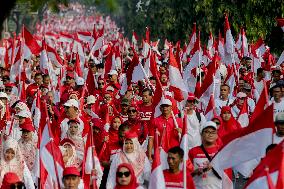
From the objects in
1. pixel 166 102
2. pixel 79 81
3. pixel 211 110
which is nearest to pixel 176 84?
pixel 211 110

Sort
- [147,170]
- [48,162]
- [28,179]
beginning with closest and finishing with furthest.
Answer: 1. [48,162]
2. [147,170]
3. [28,179]

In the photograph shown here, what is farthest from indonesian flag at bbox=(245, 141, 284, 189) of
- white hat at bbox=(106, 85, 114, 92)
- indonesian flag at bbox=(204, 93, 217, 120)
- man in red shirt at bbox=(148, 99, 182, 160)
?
white hat at bbox=(106, 85, 114, 92)

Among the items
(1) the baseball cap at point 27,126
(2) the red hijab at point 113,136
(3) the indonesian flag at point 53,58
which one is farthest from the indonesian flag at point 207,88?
(3) the indonesian flag at point 53,58

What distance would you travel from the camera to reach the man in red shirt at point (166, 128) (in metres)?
12.1

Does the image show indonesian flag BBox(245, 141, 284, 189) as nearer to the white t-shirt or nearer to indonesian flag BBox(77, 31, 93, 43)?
the white t-shirt

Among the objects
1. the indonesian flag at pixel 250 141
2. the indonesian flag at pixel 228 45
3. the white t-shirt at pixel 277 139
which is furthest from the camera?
the indonesian flag at pixel 228 45

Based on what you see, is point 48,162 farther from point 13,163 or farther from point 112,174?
point 13,163

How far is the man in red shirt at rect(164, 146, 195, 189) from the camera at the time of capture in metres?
10.4

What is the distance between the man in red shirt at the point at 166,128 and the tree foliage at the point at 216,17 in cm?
1230

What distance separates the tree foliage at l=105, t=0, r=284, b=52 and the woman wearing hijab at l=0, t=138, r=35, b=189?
45.0 ft

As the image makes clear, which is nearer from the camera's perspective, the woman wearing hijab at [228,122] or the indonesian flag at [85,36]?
the woman wearing hijab at [228,122]

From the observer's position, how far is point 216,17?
32.8 meters

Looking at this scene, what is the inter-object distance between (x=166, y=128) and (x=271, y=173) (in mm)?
3801

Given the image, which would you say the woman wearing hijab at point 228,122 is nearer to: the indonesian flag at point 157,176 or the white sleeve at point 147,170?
the white sleeve at point 147,170
